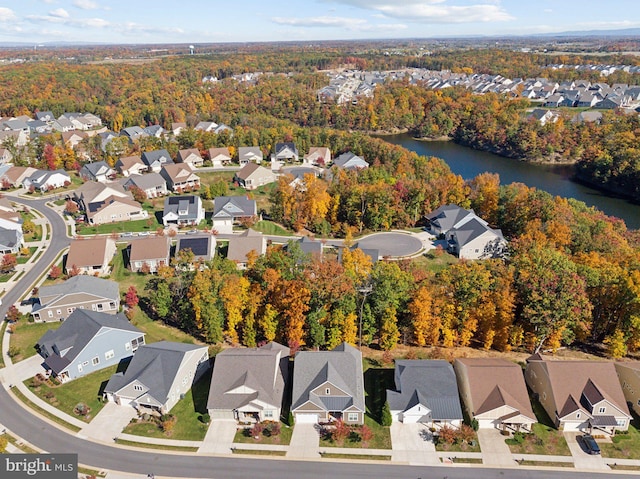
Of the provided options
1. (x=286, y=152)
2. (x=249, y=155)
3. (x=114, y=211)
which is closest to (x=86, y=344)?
(x=114, y=211)

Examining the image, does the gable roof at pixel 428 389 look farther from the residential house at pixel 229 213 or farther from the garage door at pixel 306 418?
the residential house at pixel 229 213

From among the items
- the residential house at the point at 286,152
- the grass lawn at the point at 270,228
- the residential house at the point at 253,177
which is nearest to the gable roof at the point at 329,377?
the grass lawn at the point at 270,228

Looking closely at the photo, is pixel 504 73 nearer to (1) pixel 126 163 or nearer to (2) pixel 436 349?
(1) pixel 126 163

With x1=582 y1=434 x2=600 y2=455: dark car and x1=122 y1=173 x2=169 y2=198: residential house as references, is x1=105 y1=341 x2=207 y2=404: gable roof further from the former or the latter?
x1=122 y1=173 x2=169 y2=198: residential house

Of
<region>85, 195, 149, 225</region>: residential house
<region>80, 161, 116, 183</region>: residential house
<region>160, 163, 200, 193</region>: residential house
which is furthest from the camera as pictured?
<region>80, 161, 116, 183</region>: residential house

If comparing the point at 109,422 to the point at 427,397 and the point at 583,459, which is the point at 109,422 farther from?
the point at 583,459

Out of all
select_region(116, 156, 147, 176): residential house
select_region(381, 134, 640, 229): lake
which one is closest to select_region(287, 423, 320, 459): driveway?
select_region(381, 134, 640, 229): lake
